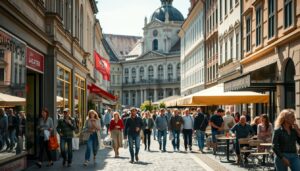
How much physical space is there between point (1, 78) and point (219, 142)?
12.0 meters

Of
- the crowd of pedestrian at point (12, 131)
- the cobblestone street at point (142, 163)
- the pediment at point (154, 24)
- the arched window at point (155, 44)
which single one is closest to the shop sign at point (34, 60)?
the crowd of pedestrian at point (12, 131)

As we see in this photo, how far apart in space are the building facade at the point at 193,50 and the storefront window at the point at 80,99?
28.5 m

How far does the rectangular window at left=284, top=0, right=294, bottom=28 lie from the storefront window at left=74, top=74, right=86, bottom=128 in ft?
32.4

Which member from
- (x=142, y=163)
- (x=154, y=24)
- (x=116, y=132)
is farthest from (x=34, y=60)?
(x=154, y=24)

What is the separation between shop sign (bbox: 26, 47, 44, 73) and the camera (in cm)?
1491

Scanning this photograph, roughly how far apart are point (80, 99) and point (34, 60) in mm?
11831

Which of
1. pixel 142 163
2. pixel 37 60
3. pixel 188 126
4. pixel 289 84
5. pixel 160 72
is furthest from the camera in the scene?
pixel 160 72

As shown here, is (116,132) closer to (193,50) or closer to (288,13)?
(288,13)

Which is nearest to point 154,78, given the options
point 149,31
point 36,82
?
point 149,31

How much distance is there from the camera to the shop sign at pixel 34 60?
14.9 metres

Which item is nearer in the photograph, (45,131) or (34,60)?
(45,131)

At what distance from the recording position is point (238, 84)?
20547 mm

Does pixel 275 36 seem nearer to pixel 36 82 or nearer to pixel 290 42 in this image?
pixel 290 42

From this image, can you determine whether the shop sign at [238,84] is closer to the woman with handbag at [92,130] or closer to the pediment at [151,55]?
the woman with handbag at [92,130]
